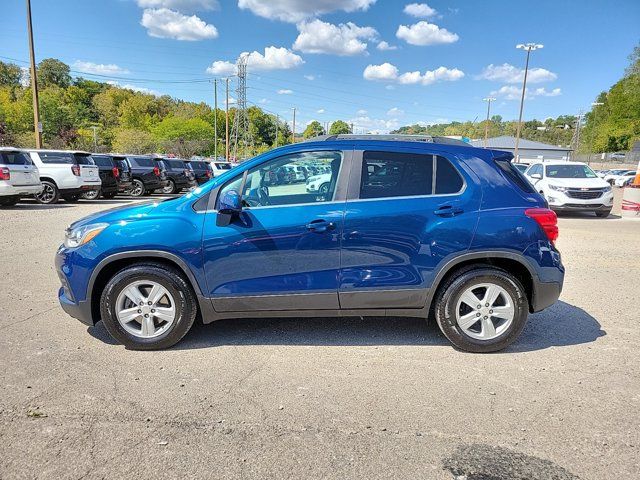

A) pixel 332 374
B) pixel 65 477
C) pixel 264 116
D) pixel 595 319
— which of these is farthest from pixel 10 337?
pixel 264 116

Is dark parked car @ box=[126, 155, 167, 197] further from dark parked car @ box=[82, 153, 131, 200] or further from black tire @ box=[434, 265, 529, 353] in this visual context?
black tire @ box=[434, 265, 529, 353]

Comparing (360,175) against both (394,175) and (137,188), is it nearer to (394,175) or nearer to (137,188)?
(394,175)

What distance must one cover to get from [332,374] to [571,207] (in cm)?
1225

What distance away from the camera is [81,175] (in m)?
14.7

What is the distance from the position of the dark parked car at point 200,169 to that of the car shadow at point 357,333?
18.4m

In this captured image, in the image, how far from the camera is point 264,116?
119m

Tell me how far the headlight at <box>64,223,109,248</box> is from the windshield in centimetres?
1380

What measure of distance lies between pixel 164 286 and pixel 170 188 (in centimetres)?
1759

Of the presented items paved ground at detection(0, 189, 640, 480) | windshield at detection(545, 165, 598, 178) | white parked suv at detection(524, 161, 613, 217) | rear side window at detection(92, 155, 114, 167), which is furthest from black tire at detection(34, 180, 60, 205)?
windshield at detection(545, 165, 598, 178)

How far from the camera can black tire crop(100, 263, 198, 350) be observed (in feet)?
12.3

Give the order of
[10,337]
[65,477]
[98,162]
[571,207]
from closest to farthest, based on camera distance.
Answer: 1. [65,477]
2. [10,337]
3. [571,207]
4. [98,162]

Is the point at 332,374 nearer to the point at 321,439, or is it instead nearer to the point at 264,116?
the point at 321,439

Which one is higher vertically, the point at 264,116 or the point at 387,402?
the point at 264,116

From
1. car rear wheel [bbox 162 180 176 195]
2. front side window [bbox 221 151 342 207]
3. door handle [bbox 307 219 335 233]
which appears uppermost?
front side window [bbox 221 151 342 207]
